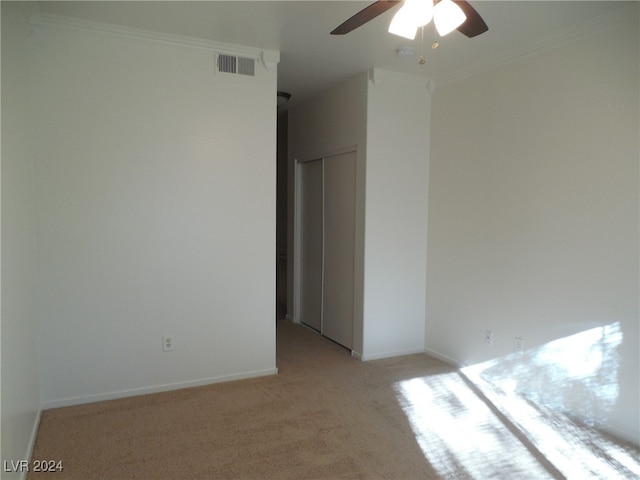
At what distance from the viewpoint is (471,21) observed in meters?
2.02

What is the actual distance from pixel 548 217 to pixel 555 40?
4.00 ft

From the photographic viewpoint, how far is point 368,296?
161 inches

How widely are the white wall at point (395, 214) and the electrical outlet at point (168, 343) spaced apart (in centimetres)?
169

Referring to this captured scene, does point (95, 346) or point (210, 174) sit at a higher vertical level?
point (210, 174)

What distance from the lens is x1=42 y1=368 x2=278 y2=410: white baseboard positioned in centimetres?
307

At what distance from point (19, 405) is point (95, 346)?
91 cm

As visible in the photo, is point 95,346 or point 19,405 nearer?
point 19,405

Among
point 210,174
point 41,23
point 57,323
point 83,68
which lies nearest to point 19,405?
point 57,323

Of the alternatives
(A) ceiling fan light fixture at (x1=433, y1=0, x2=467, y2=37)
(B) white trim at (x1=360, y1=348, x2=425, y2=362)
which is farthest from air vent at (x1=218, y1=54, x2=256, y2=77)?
(B) white trim at (x1=360, y1=348, x2=425, y2=362)

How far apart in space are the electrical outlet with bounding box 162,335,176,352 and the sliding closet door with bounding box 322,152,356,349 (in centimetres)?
171

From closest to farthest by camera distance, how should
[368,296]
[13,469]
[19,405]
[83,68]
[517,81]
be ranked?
[13,469], [19,405], [83,68], [517,81], [368,296]

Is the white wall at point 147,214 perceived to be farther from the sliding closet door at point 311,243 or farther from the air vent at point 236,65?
the sliding closet door at point 311,243

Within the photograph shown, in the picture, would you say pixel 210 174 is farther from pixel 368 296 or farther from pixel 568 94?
pixel 568 94

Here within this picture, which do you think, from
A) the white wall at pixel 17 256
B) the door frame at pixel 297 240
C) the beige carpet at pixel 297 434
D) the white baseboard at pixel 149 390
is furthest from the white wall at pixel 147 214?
the door frame at pixel 297 240
